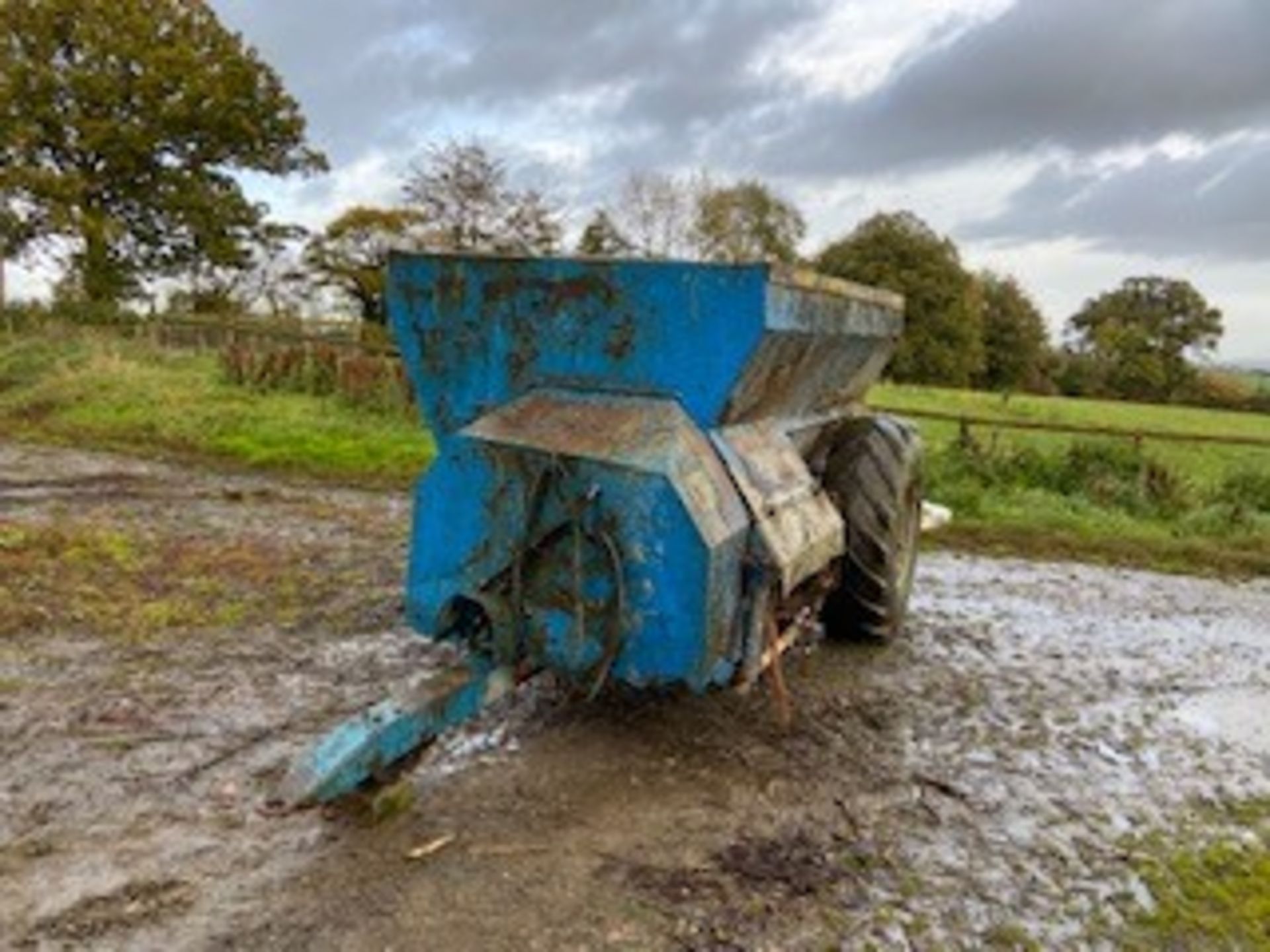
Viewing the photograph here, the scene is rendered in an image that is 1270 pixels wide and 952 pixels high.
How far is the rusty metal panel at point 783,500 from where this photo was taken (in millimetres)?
4199

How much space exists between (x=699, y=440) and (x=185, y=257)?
101 feet

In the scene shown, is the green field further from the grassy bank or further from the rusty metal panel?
the rusty metal panel

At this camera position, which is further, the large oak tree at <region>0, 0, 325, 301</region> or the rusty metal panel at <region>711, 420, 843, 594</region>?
the large oak tree at <region>0, 0, 325, 301</region>

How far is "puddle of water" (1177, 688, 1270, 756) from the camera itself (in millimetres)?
5223

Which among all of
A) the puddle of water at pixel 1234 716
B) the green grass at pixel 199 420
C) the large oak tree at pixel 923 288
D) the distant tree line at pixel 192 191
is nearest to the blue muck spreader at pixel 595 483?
the puddle of water at pixel 1234 716

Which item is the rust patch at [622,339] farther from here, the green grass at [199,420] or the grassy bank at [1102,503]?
the green grass at [199,420]

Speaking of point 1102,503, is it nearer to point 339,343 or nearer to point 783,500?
point 783,500

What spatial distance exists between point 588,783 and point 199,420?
1142cm

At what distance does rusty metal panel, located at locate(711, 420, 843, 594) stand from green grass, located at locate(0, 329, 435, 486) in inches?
278

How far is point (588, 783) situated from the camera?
13.9ft

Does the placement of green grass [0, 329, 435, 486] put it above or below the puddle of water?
above

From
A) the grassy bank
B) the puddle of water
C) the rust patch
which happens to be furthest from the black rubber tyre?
the grassy bank

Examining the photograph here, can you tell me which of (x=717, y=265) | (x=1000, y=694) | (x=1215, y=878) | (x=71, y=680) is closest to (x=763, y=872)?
(x=1215, y=878)

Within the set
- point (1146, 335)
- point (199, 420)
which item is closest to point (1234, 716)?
point (199, 420)
